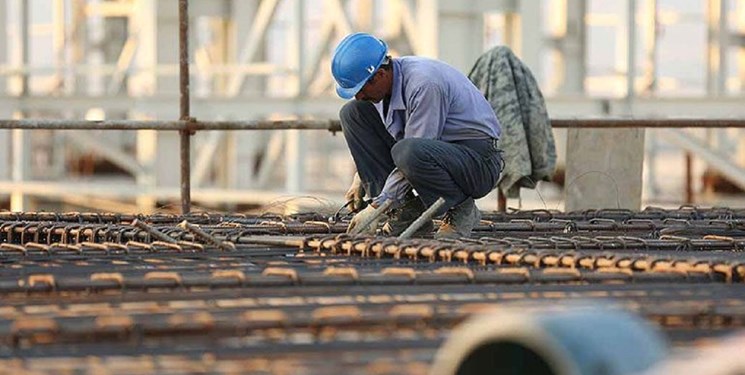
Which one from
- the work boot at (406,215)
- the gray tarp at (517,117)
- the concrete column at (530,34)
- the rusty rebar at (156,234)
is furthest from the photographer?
the concrete column at (530,34)

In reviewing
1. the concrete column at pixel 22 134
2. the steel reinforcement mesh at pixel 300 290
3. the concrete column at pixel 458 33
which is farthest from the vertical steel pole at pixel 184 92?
the concrete column at pixel 22 134

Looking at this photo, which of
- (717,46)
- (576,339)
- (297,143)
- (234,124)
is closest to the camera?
(576,339)

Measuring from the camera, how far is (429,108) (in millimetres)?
7977

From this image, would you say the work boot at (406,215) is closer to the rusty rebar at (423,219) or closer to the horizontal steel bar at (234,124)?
the rusty rebar at (423,219)

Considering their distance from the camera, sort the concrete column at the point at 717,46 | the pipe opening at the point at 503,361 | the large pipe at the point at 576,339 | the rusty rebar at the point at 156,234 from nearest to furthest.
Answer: the large pipe at the point at 576,339
the pipe opening at the point at 503,361
the rusty rebar at the point at 156,234
the concrete column at the point at 717,46

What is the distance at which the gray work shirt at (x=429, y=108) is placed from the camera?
794cm

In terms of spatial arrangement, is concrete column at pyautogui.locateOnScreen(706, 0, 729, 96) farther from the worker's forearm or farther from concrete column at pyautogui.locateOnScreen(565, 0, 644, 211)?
the worker's forearm

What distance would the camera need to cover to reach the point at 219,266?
625 centimetres

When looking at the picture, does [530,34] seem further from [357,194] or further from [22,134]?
[357,194]

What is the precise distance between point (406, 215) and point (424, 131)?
16.7 inches

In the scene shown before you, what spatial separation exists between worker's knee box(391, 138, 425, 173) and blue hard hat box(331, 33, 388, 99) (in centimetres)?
35

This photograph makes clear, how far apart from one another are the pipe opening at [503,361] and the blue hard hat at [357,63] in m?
4.14

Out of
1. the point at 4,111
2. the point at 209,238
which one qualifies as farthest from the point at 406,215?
the point at 4,111

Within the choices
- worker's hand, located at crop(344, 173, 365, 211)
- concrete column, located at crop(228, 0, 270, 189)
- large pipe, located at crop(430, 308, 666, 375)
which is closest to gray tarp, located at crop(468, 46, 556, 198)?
worker's hand, located at crop(344, 173, 365, 211)
